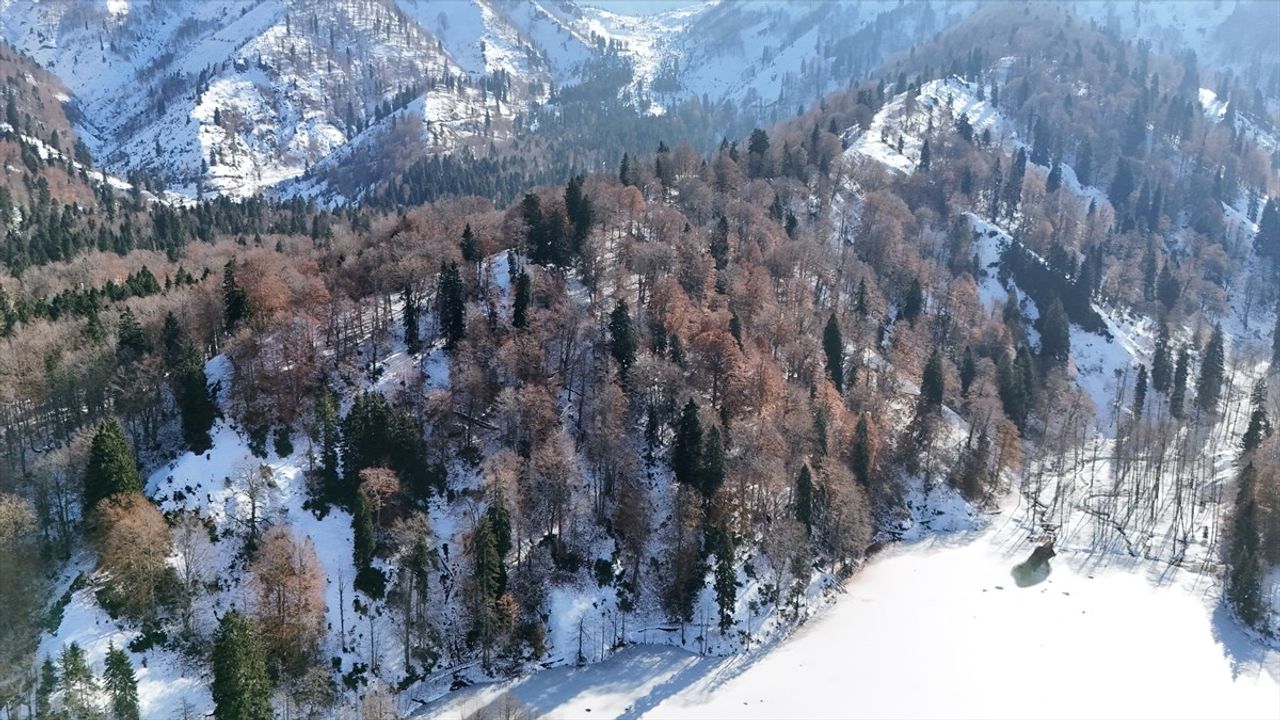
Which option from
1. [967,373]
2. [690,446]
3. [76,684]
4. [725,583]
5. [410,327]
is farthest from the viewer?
[967,373]

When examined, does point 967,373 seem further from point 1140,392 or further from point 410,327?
point 410,327

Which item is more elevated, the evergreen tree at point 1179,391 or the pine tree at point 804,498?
the evergreen tree at point 1179,391

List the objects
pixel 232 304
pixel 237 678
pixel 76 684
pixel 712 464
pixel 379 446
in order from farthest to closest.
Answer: pixel 232 304
pixel 712 464
pixel 379 446
pixel 76 684
pixel 237 678

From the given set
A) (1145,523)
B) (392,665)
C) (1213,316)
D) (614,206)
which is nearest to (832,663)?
(392,665)

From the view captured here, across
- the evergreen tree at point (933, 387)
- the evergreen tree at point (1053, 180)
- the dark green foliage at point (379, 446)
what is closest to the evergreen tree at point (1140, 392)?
the evergreen tree at point (933, 387)

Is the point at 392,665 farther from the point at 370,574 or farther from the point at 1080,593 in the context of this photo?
the point at 1080,593

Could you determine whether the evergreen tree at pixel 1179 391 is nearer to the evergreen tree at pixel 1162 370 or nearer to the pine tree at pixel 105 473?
the evergreen tree at pixel 1162 370

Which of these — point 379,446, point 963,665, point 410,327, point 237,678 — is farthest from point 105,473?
point 963,665

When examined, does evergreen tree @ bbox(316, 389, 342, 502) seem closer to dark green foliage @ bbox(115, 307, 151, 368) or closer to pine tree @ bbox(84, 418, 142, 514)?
pine tree @ bbox(84, 418, 142, 514)
